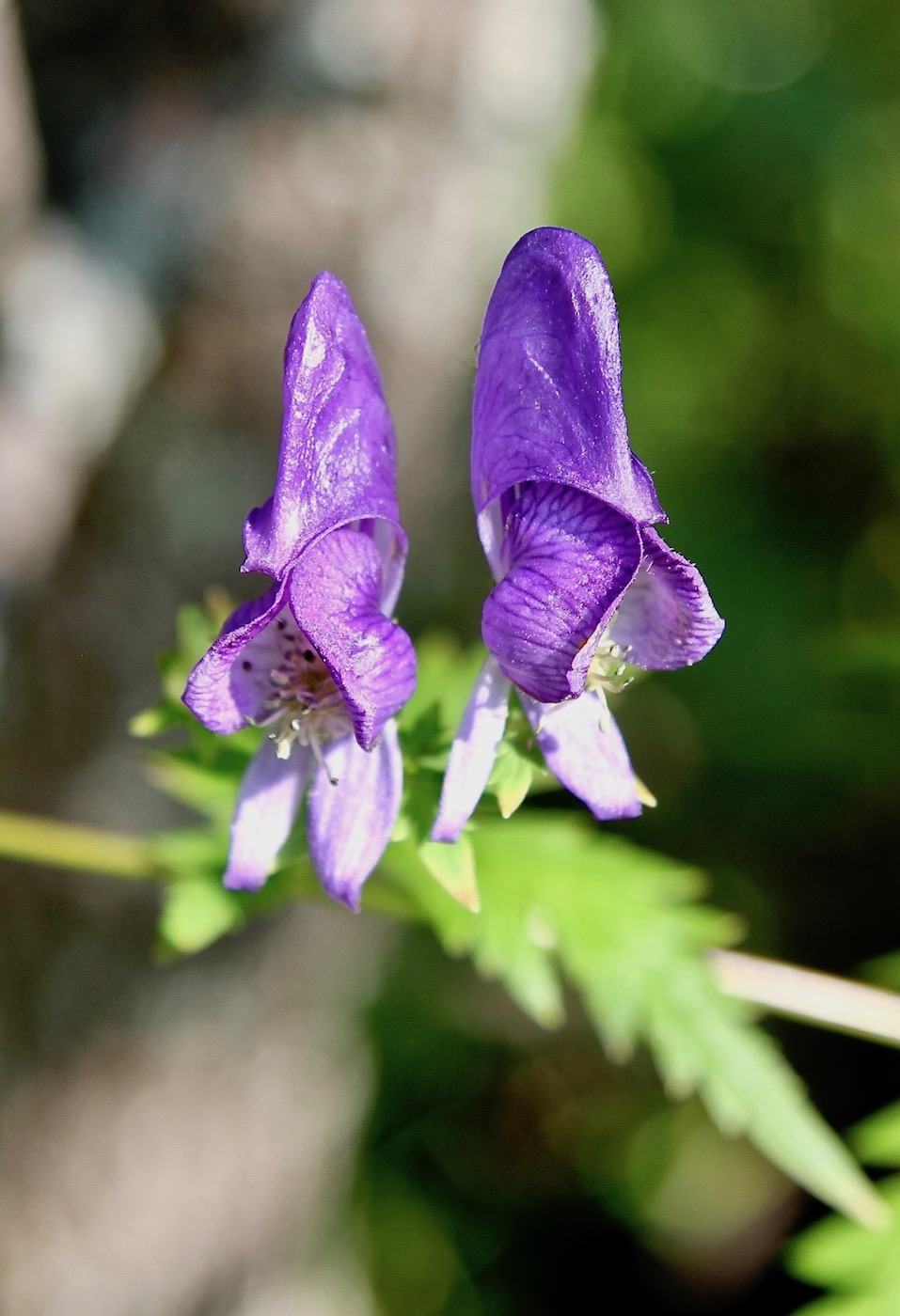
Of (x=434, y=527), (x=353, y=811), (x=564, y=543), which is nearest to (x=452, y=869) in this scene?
(x=353, y=811)

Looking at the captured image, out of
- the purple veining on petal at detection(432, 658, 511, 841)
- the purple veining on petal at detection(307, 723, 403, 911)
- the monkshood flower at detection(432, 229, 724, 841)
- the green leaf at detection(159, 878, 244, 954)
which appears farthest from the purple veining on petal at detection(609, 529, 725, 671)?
the green leaf at detection(159, 878, 244, 954)

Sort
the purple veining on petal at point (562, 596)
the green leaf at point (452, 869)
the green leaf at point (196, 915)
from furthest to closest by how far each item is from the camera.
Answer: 1. the green leaf at point (196, 915)
2. the green leaf at point (452, 869)
3. the purple veining on petal at point (562, 596)

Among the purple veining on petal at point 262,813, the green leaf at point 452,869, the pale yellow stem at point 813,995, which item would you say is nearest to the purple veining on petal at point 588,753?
the green leaf at point 452,869

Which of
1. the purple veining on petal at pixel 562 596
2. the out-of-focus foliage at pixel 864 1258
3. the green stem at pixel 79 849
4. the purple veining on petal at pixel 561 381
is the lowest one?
the out-of-focus foliage at pixel 864 1258

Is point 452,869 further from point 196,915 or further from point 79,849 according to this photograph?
point 79,849

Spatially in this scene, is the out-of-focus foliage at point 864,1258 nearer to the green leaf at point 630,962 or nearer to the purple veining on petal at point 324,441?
the green leaf at point 630,962

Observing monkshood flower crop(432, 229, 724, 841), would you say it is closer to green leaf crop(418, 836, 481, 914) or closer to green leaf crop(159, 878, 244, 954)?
green leaf crop(418, 836, 481, 914)

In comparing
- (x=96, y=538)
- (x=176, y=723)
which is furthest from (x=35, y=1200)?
(x=176, y=723)
